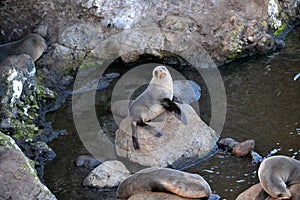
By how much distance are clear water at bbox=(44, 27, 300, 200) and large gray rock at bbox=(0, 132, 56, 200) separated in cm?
114

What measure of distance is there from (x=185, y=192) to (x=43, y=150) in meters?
3.08

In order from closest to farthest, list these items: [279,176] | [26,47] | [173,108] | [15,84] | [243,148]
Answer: [279,176] < [243,148] < [173,108] < [15,84] < [26,47]

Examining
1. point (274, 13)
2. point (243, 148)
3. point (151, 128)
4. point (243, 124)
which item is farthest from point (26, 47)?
point (274, 13)

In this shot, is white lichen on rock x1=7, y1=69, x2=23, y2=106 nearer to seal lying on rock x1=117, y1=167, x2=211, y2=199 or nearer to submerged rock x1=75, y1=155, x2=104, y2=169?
submerged rock x1=75, y1=155, x2=104, y2=169

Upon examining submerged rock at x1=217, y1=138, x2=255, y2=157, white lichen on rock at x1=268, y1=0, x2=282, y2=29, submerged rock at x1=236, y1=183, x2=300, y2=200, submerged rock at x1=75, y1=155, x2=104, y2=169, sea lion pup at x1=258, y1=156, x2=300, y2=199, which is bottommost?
submerged rock at x1=75, y1=155, x2=104, y2=169

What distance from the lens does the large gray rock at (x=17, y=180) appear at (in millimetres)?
5938

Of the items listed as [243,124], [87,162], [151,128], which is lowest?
[87,162]

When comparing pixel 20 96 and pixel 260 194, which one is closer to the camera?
pixel 260 194

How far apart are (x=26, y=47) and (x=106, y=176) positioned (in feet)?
13.6

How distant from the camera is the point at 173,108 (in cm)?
819

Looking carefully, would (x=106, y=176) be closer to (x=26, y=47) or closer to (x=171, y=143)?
(x=171, y=143)

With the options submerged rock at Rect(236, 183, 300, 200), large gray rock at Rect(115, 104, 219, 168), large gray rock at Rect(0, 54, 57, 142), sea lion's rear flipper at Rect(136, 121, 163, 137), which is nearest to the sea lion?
large gray rock at Rect(0, 54, 57, 142)

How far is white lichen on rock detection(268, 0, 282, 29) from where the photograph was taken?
39.1ft

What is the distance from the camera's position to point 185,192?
588 centimetres
